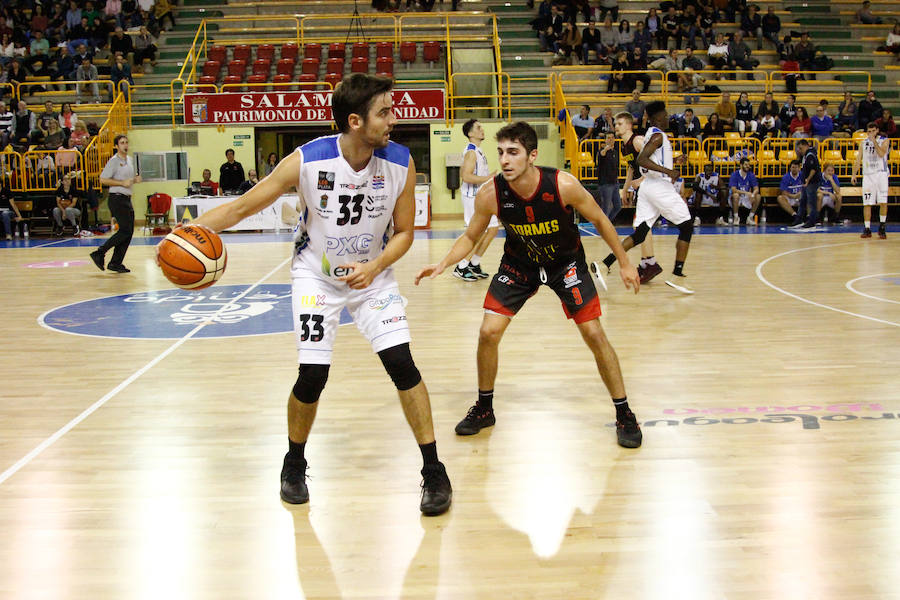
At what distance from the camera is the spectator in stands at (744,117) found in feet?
72.4

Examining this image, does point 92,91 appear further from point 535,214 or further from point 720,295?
point 535,214

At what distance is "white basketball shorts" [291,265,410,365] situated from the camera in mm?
4031

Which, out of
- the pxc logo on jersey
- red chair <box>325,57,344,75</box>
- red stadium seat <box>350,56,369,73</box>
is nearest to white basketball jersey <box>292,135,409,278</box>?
the pxc logo on jersey

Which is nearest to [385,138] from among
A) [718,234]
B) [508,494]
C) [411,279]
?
[508,494]

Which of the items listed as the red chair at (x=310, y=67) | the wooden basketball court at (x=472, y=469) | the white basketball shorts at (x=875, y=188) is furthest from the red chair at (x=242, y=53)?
the wooden basketball court at (x=472, y=469)

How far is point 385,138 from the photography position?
392cm

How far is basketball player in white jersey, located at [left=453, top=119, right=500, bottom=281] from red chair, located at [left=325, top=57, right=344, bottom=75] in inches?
574

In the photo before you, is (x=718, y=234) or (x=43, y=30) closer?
(x=718, y=234)

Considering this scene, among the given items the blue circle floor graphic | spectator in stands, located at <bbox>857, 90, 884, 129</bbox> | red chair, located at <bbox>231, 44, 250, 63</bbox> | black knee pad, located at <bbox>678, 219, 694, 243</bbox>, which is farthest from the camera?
red chair, located at <bbox>231, 44, 250, 63</bbox>

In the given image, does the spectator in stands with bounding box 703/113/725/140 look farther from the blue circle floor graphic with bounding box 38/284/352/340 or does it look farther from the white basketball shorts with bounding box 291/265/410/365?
the white basketball shorts with bounding box 291/265/410/365

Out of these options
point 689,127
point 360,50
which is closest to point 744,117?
point 689,127

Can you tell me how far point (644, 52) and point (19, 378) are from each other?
21.3 meters

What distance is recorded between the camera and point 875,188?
16.3 m

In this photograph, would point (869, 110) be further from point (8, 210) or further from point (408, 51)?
point (8, 210)
